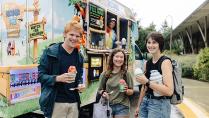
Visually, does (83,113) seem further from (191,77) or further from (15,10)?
(191,77)

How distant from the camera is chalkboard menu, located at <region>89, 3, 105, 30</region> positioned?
7.32m

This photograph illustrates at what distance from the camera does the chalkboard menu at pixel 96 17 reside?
732 centimetres

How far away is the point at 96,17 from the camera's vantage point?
764 centimetres

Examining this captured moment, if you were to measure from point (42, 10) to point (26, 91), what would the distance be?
5.83 ft

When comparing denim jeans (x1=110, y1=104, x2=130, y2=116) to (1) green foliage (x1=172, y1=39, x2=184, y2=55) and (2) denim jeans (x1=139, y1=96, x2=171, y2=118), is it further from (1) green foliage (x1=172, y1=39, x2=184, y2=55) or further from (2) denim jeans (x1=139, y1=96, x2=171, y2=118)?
(1) green foliage (x1=172, y1=39, x2=184, y2=55)

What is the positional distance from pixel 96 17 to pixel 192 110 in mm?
3727

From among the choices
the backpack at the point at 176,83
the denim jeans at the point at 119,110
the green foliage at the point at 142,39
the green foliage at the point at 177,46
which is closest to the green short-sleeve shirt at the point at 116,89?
the denim jeans at the point at 119,110

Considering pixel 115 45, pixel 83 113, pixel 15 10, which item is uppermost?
pixel 15 10

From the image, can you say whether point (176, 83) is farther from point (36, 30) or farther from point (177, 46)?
point (177, 46)

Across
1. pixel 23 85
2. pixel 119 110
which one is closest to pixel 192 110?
pixel 119 110

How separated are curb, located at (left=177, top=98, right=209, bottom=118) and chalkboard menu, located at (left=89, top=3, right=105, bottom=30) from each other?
9.87 feet

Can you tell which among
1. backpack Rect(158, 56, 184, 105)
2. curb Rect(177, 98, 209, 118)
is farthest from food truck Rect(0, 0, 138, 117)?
curb Rect(177, 98, 209, 118)

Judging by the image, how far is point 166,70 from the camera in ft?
12.8

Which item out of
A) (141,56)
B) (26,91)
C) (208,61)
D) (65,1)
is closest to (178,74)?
(26,91)
